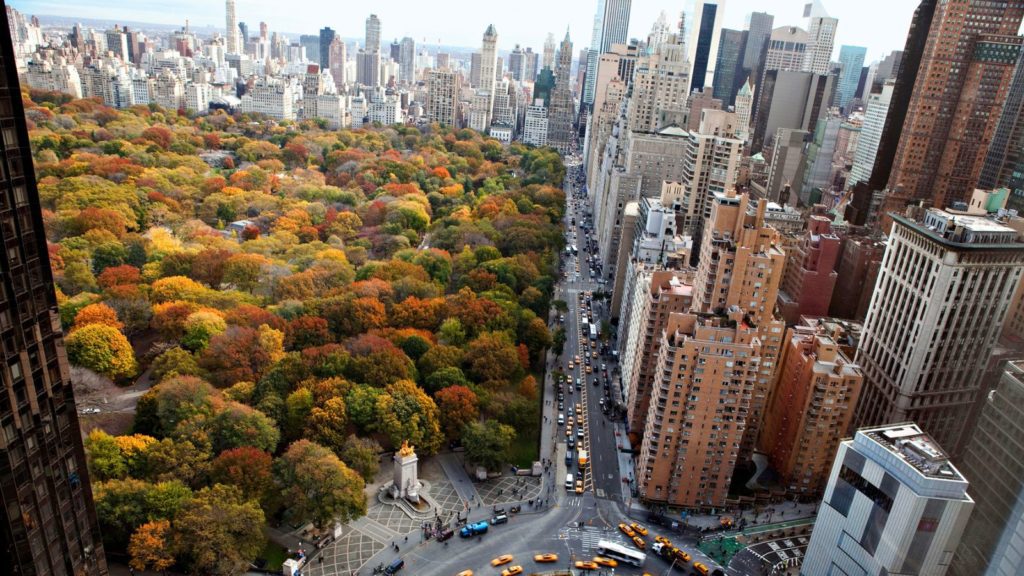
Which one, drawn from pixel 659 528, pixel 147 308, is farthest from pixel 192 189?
pixel 659 528

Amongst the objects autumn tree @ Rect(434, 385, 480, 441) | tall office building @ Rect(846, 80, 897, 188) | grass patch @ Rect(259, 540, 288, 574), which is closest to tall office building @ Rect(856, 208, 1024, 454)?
autumn tree @ Rect(434, 385, 480, 441)

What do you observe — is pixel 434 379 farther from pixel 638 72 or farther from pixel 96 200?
pixel 638 72

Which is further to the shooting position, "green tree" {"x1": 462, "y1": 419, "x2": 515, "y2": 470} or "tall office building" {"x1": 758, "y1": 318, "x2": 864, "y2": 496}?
"green tree" {"x1": 462, "y1": 419, "x2": 515, "y2": 470}

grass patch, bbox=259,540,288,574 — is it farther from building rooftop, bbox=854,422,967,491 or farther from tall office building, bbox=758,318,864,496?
tall office building, bbox=758,318,864,496

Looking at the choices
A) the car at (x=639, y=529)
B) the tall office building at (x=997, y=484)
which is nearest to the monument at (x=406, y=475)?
the car at (x=639, y=529)

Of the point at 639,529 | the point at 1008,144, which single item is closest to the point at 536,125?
the point at 1008,144

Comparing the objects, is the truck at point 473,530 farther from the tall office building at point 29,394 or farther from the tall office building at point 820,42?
the tall office building at point 820,42

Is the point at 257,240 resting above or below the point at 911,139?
below
